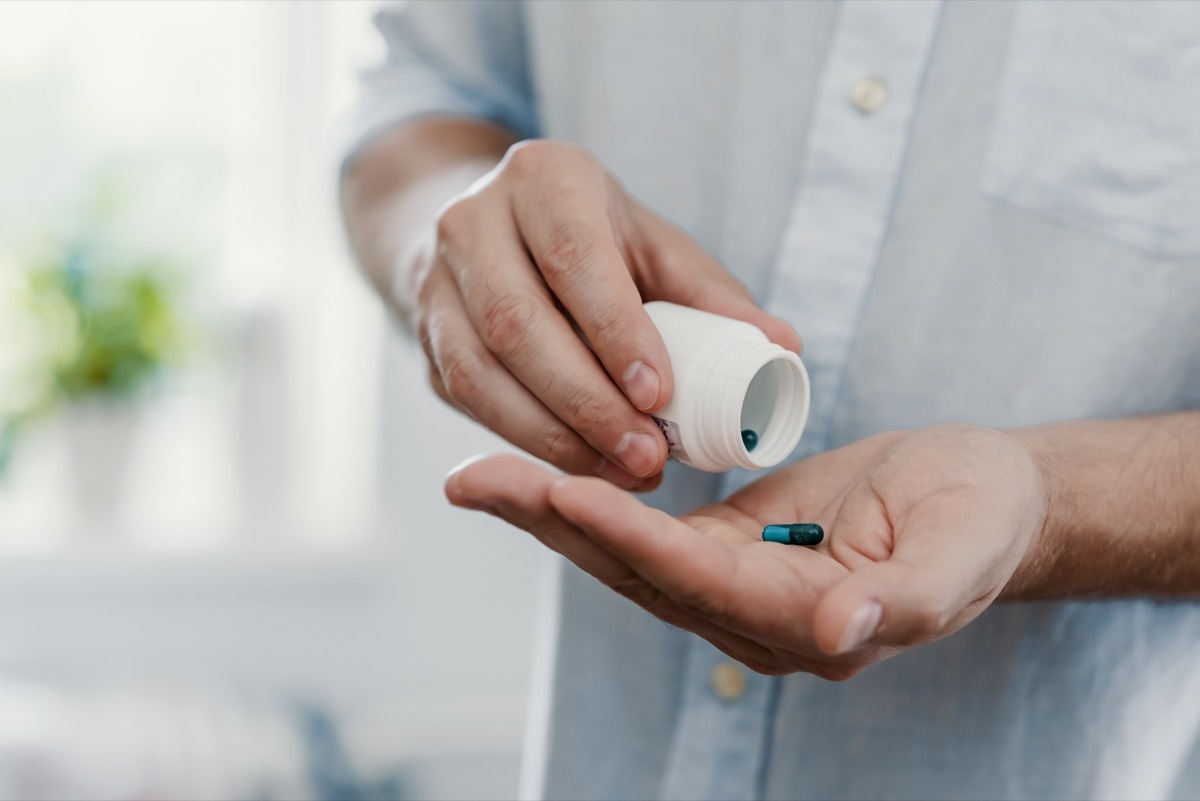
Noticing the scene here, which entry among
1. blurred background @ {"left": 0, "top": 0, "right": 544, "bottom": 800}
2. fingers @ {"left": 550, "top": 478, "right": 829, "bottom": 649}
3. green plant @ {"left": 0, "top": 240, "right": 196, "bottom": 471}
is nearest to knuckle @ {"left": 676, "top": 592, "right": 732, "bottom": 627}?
fingers @ {"left": 550, "top": 478, "right": 829, "bottom": 649}

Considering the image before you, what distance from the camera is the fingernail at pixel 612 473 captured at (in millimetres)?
566

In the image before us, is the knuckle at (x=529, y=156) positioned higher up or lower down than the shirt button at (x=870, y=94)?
lower down

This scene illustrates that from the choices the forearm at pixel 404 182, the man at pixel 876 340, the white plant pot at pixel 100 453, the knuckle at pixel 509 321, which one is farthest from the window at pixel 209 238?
the knuckle at pixel 509 321

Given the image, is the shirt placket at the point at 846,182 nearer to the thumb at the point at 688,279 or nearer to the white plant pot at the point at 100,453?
the thumb at the point at 688,279

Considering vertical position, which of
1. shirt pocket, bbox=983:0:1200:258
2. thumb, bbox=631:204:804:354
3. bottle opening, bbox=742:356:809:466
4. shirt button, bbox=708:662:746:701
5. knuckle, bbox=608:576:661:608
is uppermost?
shirt pocket, bbox=983:0:1200:258

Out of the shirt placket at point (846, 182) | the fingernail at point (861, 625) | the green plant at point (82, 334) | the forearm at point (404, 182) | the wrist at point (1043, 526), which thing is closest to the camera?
the fingernail at point (861, 625)

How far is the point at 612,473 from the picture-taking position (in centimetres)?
57

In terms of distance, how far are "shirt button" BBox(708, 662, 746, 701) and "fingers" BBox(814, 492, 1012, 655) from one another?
0.24 m

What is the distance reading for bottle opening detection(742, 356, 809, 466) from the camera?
0.56 metres

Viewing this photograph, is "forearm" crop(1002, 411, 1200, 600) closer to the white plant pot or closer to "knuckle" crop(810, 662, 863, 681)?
"knuckle" crop(810, 662, 863, 681)

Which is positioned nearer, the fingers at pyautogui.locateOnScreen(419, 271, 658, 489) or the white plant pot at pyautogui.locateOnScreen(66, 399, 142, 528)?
the fingers at pyautogui.locateOnScreen(419, 271, 658, 489)

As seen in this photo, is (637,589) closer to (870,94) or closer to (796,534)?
(796,534)

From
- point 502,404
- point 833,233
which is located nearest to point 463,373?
point 502,404

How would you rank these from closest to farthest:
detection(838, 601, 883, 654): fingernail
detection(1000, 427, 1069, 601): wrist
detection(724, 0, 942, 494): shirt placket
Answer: detection(838, 601, 883, 654): fingernail
detection(1000, 427, 1069, 601): wrist
detection(724, 0, 942, 494): shirt placket
